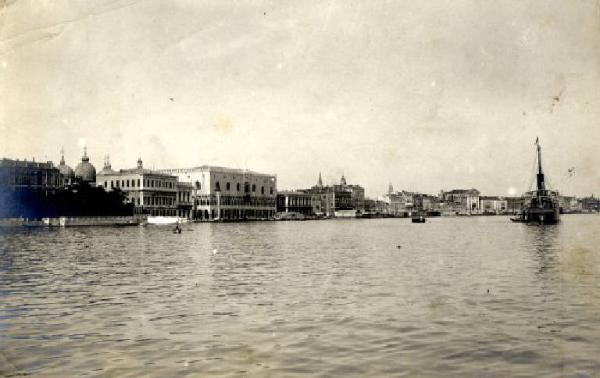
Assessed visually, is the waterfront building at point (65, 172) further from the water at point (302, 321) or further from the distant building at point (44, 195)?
the water at point (302, 321)

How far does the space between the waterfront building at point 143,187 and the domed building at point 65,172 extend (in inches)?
280

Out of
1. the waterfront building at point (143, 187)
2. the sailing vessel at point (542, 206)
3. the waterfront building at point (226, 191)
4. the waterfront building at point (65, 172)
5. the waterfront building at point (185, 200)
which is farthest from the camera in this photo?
the waterfront building at point (226, 191)

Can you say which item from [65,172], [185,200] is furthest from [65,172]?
[185,200]

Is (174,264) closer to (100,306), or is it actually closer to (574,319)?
(100,306)

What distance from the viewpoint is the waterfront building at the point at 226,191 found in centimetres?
12225

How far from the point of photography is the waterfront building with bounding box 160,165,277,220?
122250mm

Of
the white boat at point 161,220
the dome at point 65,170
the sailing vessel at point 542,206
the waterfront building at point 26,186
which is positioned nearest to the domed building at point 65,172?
the dome at point 65,170

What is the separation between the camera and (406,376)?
31.4 feet

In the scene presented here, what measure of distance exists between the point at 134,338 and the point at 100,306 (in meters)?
4.23

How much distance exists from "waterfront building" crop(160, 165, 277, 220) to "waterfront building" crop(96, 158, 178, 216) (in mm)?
8078

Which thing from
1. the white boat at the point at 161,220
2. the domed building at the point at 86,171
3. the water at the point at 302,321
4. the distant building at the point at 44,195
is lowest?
the water at the point at 302,321

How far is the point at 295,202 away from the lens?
162375 millimetres

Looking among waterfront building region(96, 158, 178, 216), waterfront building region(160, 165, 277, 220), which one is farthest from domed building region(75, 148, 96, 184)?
waterfront building region(160, 165, 277, 220)

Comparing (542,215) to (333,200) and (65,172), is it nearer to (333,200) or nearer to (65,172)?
(65,172)
